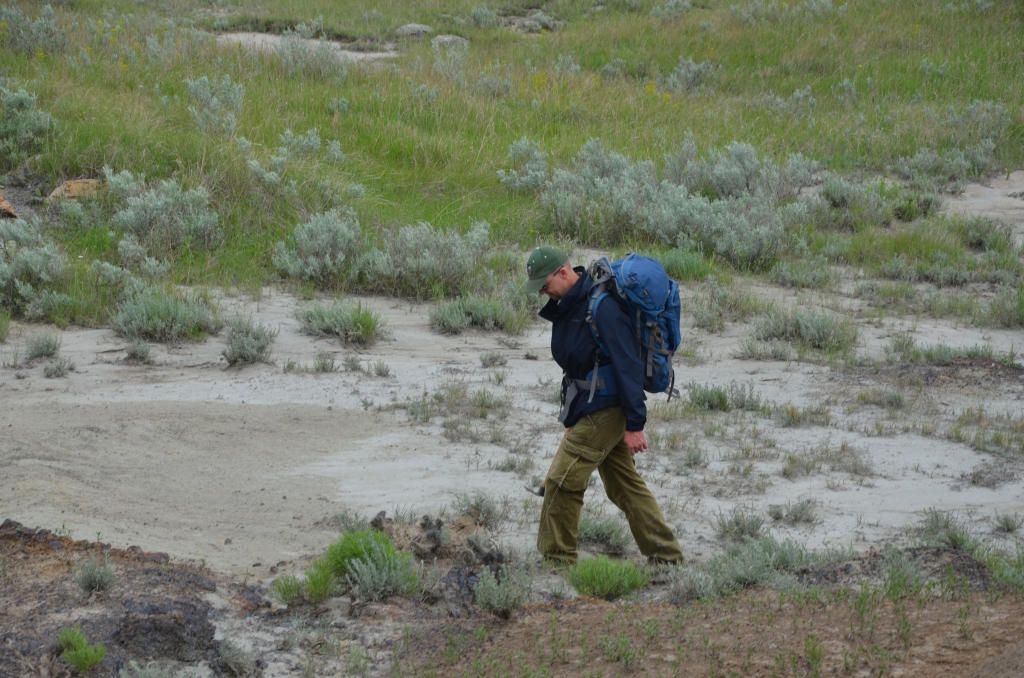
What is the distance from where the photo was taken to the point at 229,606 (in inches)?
197

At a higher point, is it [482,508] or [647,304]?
[647,304]

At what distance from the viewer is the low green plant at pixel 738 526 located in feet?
20.7

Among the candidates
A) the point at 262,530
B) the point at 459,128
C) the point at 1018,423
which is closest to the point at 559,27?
the point at 459,128

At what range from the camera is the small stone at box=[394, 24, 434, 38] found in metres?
23.3

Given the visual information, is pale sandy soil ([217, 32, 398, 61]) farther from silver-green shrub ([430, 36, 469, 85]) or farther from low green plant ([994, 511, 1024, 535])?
low green plant ([994, 511, 1024, 535])

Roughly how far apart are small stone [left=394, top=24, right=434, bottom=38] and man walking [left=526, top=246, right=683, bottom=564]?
19.1 meters

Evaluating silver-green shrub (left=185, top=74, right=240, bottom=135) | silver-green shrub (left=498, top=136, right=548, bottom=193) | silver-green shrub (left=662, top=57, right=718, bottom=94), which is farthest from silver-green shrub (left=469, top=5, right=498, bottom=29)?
silver-green shrub (left=185, top=74, right=240, bottom=135)

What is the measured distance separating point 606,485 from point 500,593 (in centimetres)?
120

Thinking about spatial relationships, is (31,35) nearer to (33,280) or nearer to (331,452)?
(33,280)

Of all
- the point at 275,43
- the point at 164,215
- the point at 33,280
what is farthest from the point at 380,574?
the point at 275,43

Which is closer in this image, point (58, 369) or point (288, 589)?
point (288, 589)

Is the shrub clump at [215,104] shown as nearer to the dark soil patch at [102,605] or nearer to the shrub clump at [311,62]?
the shrub clump at [311,62]

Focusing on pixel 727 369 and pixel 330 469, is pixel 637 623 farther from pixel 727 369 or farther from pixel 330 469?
pixel 727 369

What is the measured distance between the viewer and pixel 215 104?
13867mm
